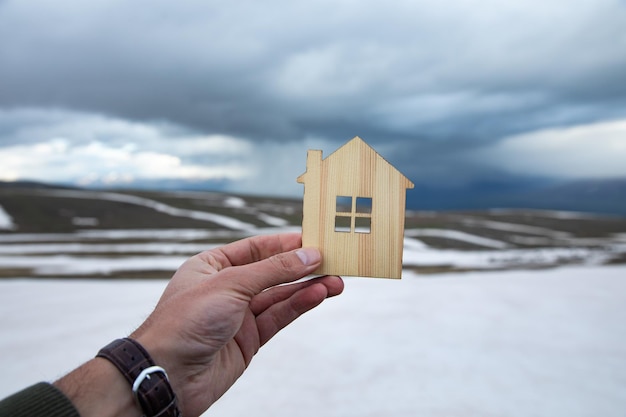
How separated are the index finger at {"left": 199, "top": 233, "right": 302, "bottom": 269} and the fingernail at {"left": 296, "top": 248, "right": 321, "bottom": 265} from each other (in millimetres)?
444

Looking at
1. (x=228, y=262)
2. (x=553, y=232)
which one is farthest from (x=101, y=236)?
(x=553, y=232)

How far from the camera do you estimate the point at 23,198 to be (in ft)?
127

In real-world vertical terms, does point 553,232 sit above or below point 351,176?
below

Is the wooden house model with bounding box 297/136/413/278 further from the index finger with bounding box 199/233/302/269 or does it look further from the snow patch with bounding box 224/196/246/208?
the snow patch with bounding box 224/196/246/208

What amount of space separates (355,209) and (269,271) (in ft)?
3.41

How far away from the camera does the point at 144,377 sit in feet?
9.05

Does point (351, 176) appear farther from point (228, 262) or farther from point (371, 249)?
point (228, 262)

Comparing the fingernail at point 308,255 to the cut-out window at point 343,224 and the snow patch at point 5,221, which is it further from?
the snow patch at point 5,221

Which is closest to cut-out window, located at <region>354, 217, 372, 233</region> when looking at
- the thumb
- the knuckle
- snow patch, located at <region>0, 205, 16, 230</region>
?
the thumb

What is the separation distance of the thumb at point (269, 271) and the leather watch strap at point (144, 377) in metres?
0.75

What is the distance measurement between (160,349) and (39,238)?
90.9ft

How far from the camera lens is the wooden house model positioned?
3.92 metres

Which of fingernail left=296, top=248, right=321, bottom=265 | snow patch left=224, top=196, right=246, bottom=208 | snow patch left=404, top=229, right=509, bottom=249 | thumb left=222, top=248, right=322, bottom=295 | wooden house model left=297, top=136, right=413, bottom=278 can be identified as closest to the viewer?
thumb left=222, top=248, right=322, bottom=295

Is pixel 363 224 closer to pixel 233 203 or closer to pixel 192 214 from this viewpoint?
pixel 192 214
